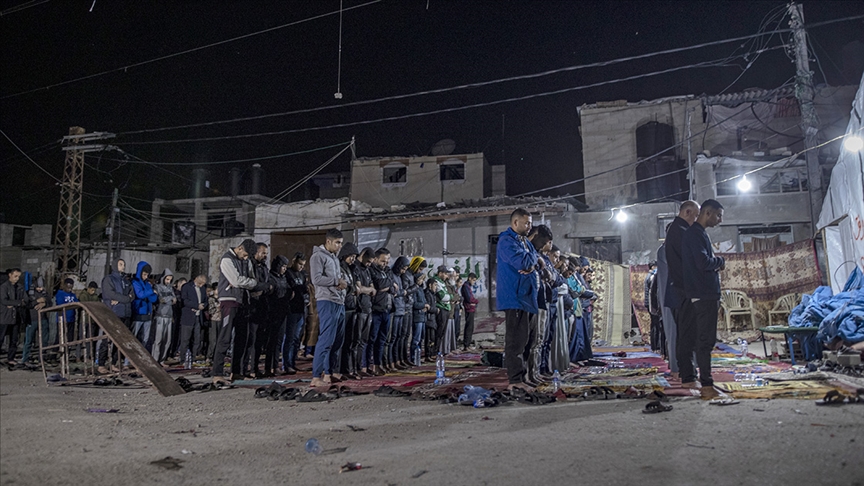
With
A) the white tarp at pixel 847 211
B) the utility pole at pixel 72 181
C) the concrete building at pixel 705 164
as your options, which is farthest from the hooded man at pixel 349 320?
the utility pole at pixel 72 181

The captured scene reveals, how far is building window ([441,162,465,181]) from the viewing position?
31.2 m

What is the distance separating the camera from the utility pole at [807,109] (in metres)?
13.4

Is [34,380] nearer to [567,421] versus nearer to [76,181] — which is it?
[567,421]

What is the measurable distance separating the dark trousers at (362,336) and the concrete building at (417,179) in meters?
22.0

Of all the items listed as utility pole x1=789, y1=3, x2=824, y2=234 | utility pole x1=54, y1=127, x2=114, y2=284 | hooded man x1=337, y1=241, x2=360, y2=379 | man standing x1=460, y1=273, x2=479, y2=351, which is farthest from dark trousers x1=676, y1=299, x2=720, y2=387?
utility pole x1=54, y1=127, x2=114, y2=284

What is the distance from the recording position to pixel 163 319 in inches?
433

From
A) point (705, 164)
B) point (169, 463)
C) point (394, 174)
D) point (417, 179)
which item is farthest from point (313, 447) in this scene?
point (394, 174)

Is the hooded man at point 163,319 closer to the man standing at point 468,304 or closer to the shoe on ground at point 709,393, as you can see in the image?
the man standing at point 468,304

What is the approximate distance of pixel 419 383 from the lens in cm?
729

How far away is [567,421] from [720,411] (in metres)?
1.29

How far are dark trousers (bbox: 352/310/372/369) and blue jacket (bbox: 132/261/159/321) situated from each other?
184 inches

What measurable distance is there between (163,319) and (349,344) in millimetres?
4990

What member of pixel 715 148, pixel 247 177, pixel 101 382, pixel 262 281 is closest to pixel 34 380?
pixel 101 382

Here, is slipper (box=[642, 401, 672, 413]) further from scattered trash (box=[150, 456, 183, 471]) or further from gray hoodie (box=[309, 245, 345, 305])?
gray hoodie (box=[309, 245, 345, 305])
